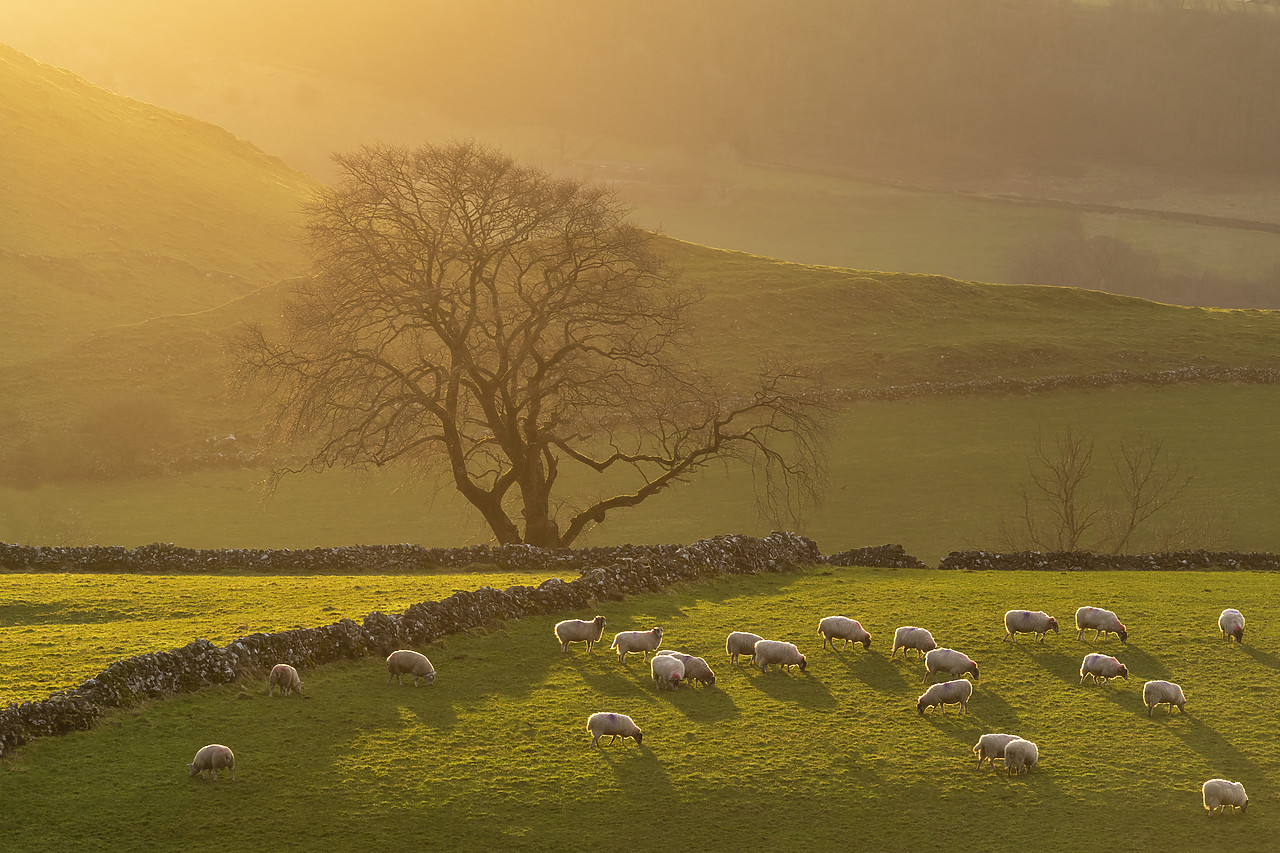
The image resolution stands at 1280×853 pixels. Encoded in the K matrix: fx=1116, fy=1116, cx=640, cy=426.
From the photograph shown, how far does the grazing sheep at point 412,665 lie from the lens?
2211 cm

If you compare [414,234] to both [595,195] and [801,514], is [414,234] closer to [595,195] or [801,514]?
[595,195]

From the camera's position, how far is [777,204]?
191625 millimetres

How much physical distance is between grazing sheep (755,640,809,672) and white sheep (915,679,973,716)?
2.78 metres

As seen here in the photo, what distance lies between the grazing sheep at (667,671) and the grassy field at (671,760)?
0.38m

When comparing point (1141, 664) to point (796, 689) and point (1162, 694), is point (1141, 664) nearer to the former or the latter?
point (1162, 694)

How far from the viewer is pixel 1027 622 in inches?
1014

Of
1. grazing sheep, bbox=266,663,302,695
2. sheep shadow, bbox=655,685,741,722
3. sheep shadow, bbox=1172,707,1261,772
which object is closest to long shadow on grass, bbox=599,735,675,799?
sheep shadow, bbox=655,685,741,722

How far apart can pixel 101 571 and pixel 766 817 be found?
81.7ft

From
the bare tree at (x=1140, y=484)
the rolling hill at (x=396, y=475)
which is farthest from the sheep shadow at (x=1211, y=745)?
the rolling hill at (x=396, y=475)

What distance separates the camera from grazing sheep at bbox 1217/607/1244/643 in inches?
1027

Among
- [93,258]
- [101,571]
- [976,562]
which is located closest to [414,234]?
[101,571]

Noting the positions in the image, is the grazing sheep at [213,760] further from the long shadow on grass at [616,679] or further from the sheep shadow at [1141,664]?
the sheep shadow at [1141,664]

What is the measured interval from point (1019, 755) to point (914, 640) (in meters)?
5.32

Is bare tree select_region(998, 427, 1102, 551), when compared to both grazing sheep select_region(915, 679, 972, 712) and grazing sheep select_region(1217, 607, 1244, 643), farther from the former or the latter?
grazing sheep select_region(915, 679, 972, 712)
